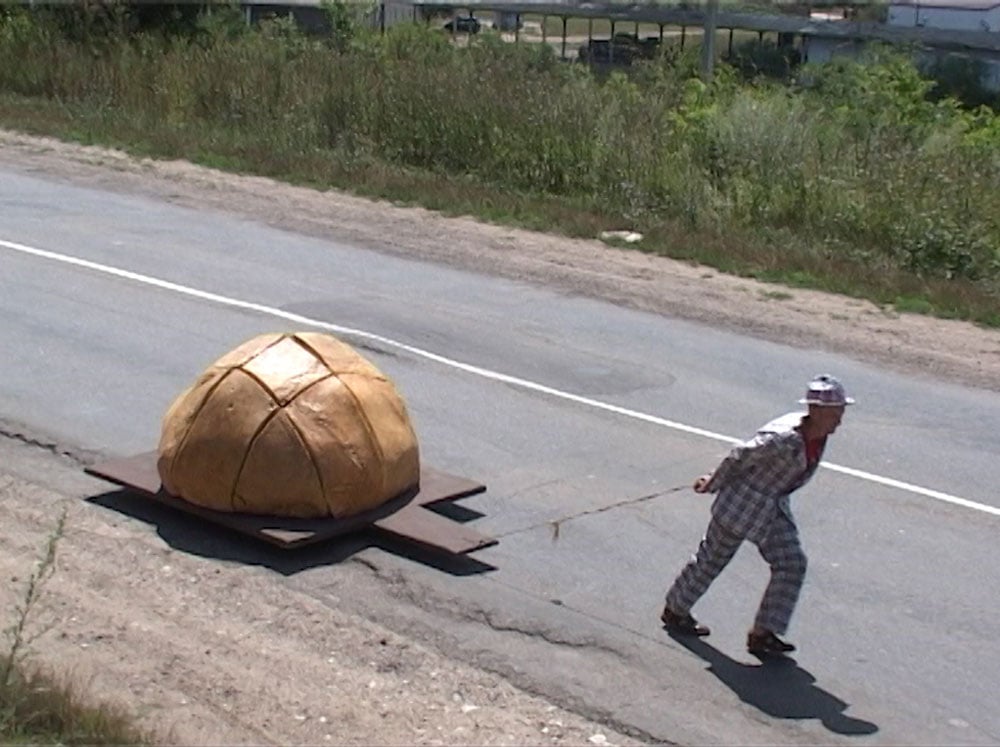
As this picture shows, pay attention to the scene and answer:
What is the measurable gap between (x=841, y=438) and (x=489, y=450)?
2.47 metres

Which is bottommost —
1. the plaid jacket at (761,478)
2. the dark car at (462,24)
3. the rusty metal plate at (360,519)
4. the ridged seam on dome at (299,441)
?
the dark car at (462,24)

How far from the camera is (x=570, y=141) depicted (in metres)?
22.1

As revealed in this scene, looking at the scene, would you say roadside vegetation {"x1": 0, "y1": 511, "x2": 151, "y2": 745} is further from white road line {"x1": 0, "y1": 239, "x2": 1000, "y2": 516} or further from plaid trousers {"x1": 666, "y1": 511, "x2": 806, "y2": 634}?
white road line {"x1": 0, "y1": 239, "x2": 1000, "y2": 516}

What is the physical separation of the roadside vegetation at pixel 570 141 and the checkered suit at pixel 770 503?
8.71 meters

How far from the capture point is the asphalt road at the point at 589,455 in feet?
26.4

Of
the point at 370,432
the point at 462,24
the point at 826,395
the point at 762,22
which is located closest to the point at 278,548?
the point at 370,432

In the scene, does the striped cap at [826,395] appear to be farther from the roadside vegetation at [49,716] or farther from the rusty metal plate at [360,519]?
the roadside vegetation at [49,716]

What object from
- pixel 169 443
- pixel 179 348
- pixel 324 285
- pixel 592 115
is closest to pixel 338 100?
pixel 592 115

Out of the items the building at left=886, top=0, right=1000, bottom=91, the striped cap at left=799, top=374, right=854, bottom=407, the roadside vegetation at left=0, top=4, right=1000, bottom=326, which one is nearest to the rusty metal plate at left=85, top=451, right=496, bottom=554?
the striped cap at left=799, top=374, right=854, bottom=407

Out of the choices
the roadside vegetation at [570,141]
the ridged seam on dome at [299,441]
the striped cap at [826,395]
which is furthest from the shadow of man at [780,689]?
the roadside vegetation at [570,141]

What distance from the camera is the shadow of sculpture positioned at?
926cm

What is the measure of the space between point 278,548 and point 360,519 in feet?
1.47

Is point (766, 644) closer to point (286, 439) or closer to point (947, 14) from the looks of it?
point (286, 439)

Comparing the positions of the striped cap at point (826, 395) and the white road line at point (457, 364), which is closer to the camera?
the striped cap at point (826, 395)
